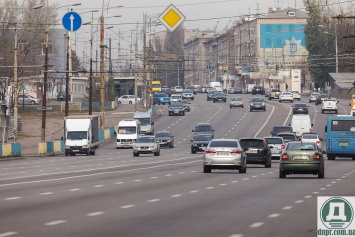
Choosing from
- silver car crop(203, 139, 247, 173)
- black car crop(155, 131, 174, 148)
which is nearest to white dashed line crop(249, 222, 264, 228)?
silver car crop(203, 139, 247, 173)

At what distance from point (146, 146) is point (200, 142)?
229 inches

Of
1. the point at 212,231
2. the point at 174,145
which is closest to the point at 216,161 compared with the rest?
the point at 212,231

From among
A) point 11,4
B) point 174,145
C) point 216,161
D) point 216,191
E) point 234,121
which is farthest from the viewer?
point 11,4

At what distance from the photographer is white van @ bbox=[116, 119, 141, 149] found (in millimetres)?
85500

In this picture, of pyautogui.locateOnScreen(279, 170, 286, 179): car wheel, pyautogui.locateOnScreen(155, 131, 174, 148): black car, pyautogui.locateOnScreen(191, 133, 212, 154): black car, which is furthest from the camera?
pyautogui.locateOnScreen(155, 131, 174, 148): black car

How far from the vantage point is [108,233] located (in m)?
17.5

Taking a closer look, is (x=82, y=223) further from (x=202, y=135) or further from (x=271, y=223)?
(x=202, y=135)

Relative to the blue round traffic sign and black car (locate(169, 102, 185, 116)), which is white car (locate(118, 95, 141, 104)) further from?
the blue round traffic sign

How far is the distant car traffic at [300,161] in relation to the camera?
39.4 metres

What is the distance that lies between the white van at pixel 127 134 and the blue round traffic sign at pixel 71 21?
108ft

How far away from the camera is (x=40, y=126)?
11069 cm

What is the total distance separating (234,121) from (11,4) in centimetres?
4631

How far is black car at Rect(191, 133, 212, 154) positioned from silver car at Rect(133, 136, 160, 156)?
12.5ft

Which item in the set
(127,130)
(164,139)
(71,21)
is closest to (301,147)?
(71,21)
